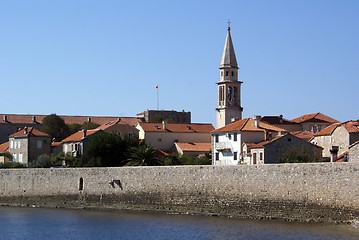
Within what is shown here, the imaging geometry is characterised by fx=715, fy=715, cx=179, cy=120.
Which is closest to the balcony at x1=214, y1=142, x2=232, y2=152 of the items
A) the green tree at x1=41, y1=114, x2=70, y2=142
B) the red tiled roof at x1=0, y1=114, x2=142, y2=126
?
the green tree at x1=41, y1=114, x2=70, y2=142

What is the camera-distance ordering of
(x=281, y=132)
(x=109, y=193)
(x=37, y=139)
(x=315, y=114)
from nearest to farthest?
(x=109, y=193), (x=281, y=132), (x=37, y=139), (x=315, y=114)

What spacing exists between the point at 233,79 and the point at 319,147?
2295 cm

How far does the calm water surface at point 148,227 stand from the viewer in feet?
101

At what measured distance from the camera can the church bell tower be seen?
2918 inches

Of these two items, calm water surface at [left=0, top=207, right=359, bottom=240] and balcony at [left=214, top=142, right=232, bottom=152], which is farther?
balcony at [left=214, top=142, right=232, bottom=152]

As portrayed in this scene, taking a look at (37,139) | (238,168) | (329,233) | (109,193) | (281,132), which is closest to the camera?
(329,233)

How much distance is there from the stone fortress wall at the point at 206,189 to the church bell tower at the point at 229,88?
28398mm

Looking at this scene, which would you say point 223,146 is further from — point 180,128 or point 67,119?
point 67,119

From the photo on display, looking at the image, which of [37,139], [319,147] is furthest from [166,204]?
[37,139]

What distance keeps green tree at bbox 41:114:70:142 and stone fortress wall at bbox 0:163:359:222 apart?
35.3m

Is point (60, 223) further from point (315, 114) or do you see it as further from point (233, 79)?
point (315, 114)

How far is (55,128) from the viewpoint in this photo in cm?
8894

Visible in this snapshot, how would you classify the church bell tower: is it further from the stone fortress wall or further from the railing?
the stone fortress wall

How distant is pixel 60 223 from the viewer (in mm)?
39281
